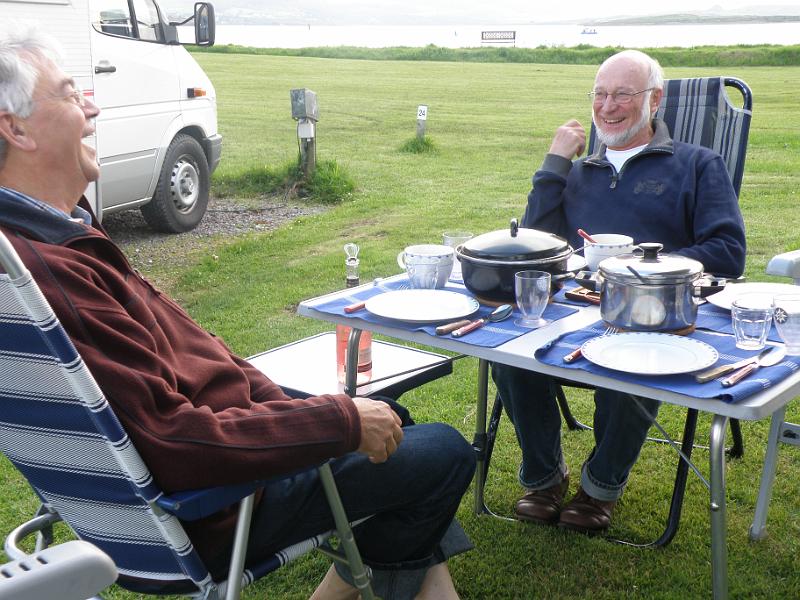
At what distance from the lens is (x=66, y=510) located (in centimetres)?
175

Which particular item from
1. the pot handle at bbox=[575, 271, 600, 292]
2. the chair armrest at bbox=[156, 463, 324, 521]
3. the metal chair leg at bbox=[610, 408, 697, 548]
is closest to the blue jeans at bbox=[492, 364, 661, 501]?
the metal chair leg at bbox=[610, 408, 697, 548]

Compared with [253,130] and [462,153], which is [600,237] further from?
[253,130]

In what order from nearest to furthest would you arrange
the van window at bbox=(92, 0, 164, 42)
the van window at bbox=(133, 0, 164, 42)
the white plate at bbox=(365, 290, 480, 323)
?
the white plate at bbox=(365, 290, 480, 323)
the van window at bbox=(92, 0, 164, 42)
the van window at bbox=(133, 0, 164, 42)

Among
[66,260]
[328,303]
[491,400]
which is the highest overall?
[66,260]

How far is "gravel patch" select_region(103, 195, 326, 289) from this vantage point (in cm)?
675

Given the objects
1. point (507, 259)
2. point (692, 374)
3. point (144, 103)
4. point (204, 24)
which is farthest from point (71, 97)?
point (204, 24)

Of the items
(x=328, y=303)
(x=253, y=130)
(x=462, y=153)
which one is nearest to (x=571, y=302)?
(x=328, y=303)

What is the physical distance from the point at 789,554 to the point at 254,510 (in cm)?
188

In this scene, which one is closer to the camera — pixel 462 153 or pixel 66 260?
pixel 66 260

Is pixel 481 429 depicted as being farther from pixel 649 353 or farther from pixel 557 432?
pixel 649 353

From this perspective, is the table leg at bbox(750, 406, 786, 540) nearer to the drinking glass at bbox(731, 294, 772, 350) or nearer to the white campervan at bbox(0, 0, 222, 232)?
the drinking glass at bbox(731, 294, 772, 350)

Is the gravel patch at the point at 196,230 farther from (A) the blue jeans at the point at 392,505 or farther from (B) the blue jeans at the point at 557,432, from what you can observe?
(A) the blue jeans at the point at 392,505

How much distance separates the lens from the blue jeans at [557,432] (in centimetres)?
276

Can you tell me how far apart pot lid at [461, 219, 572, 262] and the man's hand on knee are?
0.68 meters
